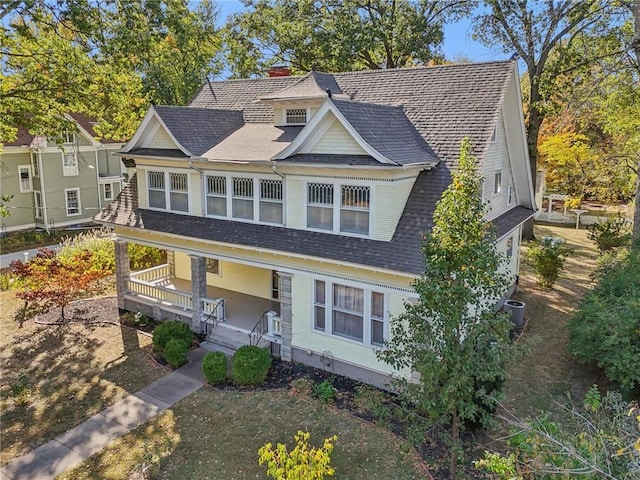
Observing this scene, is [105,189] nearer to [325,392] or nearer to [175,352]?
[175,352]

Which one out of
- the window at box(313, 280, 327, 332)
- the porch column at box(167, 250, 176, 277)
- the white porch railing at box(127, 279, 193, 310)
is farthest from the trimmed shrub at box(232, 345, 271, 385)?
the porch column at box(167, 250, 176, 277)

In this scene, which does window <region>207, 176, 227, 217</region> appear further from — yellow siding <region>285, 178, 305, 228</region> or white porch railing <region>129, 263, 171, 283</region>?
white porch railing <region>129, 263, 171, 283</region>

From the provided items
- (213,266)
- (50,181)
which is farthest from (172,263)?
(50,181)

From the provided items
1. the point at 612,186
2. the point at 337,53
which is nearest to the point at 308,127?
the point at 337,53

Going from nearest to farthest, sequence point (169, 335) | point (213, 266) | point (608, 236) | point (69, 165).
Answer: point (169, 335) < point (213, 266) < point (608, 236) < point (69, 165)

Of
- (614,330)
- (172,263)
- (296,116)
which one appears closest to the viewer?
(614,330)

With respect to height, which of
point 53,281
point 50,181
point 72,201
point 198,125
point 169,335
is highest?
point 198,125

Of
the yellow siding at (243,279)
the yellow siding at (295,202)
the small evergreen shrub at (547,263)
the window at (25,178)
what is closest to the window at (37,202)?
the window at (25,178)

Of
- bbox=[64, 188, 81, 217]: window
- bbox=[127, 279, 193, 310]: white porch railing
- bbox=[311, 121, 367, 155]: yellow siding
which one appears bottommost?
bbox=[127, 279, 193, 310]: white porch railing
